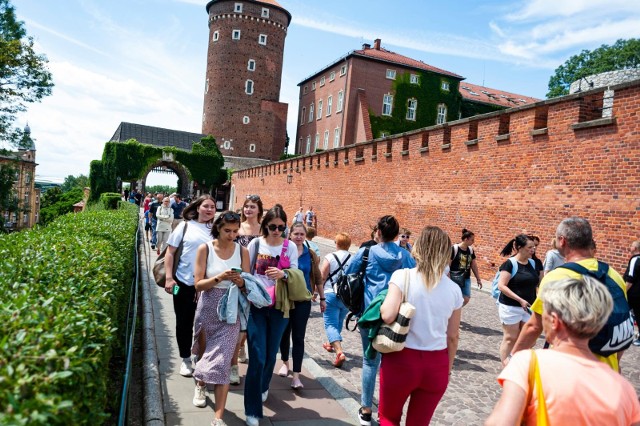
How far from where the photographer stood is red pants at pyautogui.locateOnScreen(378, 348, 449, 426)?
10.1ft

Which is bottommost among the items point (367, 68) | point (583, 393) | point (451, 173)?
point (583, 393)

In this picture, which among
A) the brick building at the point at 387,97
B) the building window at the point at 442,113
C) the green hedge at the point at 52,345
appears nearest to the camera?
the green hedge at the point at 52,345

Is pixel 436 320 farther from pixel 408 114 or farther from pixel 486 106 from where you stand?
pixel 486 106

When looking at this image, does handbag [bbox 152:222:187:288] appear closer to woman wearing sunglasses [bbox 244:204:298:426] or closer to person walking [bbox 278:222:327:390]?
woman wearing sunglasses [bbox 244:204:298:426]

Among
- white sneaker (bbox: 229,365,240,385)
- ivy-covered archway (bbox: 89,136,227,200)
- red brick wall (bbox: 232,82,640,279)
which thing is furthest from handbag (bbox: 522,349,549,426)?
ivy-covered archway (bbox: 89,136,227,200)

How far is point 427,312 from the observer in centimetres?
309

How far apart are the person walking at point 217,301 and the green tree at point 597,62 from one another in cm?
5203

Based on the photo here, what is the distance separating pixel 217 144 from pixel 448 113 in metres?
24.5

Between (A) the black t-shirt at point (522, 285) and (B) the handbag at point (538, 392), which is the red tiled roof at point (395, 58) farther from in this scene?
(B) the handbag at point (538, 392)

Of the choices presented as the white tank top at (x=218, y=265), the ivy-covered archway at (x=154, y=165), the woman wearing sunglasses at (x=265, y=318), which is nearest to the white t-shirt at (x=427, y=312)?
the woman wearing sunglasses at (x=265, y=318)

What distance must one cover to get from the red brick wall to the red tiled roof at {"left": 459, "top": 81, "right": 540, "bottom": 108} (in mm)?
26672

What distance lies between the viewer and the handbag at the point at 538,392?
6.13ft

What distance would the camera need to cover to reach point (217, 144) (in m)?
51.3

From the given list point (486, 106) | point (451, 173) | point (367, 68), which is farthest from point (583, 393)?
point (486, 106)
